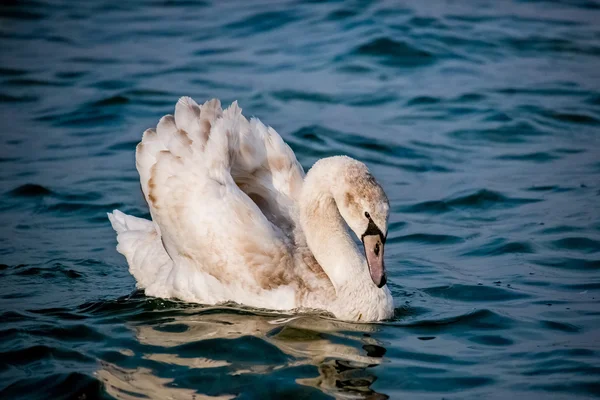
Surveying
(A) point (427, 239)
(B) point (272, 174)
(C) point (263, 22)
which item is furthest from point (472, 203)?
(C) point (263, 22)

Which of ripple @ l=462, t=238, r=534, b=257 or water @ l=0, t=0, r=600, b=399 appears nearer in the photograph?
water @ l=0, t=0, r=600, b=399

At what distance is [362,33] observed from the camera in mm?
17922

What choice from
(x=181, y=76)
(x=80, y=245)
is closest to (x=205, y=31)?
(x=181, y=76)

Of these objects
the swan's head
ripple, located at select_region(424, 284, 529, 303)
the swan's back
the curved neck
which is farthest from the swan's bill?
ripple, located at select_region(424, 284, 529, 303)

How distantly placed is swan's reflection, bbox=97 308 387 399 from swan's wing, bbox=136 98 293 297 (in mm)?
373

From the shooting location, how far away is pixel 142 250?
8609mm

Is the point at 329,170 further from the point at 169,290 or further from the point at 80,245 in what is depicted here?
the point at 80,245

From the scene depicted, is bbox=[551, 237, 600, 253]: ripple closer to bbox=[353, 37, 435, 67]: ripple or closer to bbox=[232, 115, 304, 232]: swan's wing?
bbox=[232, 115, 304, 232]: swan's wing

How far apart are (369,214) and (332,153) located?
571 cm

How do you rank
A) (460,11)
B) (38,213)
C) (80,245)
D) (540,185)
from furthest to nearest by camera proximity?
(460,11), (540,185), (38,213), (80,245)

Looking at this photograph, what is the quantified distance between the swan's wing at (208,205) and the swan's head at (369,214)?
73 cm

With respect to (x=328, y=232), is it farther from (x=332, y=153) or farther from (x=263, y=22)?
(x=263, y=22)

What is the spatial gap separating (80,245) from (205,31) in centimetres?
997

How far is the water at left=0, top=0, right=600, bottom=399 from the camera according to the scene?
6582mm
